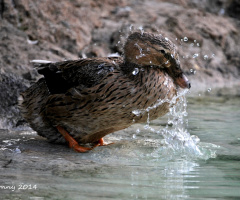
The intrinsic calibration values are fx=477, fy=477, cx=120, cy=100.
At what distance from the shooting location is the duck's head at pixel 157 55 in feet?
15.6

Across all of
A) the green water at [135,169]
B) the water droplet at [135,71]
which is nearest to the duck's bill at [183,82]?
the water droplet at [135,71]

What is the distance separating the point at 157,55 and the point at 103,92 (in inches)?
28.3

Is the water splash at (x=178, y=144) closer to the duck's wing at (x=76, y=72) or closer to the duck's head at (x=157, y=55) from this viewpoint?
the duck's head at (x=157, y=55)

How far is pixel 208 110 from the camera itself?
303 inches

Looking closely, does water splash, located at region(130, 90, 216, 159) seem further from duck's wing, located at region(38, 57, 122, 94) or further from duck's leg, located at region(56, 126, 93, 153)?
duck's leg, located at region(56, 126, 93, 153)

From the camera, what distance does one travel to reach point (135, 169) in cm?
385

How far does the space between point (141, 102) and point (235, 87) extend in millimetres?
6943

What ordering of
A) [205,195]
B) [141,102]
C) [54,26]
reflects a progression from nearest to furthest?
[205,195] → [141,102] → [54,26]

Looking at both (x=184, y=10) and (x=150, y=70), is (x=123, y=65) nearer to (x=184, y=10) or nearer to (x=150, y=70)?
(x=150, y=70)

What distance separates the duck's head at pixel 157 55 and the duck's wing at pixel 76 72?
0.70ft

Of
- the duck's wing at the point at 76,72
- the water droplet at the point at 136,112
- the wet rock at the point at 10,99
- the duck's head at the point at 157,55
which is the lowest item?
the wet rock at the point at 10,99

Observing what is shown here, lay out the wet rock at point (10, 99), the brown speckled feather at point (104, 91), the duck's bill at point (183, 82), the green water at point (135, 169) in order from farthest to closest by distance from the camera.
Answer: the wet rock at point (10, 99) < the duck's bill at point (183, 82) < the brown speckled feather at point (104, 91) < the green water at point (135, 169)

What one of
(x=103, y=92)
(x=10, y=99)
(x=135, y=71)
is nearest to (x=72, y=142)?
(x=103, y=92)

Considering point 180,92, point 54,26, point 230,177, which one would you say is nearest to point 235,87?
point 54,26
